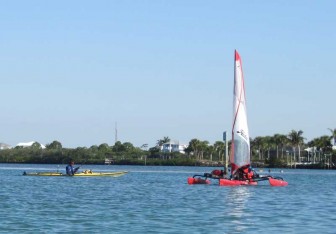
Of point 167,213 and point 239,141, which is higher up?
point 239,141

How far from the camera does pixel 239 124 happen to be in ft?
243

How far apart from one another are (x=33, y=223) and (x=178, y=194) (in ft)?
85.0

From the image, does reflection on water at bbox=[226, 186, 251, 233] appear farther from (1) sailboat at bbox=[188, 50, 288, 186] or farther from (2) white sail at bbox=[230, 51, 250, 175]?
(2) white sail at bbox=[230, 51, 250, 175]

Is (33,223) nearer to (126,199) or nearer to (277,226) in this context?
(277,226)

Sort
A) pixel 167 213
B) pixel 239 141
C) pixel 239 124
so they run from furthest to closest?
pixel 239 124, pixel 239 141, pixel 167 213

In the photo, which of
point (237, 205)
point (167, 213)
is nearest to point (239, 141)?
point (237, 205)

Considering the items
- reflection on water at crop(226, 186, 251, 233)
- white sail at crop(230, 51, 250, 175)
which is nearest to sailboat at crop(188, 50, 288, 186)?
white sail at crop(230, 51, 250, 175)

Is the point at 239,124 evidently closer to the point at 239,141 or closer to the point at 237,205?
the point at 239,141

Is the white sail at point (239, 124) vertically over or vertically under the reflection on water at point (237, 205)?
over

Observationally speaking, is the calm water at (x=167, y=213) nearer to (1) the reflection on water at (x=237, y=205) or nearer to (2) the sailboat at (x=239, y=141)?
(1) the reflection on water at (x=237, y=205)

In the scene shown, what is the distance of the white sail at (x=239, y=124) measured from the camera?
Answer: 240 feet

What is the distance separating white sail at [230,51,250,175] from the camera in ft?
240

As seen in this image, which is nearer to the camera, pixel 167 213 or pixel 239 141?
pixel 167 213

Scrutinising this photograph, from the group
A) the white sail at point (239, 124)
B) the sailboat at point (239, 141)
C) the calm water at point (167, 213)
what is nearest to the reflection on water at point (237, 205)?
the calm water at point (167, 213)
